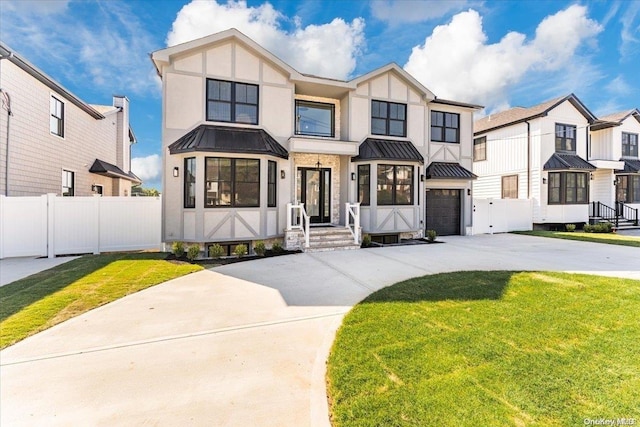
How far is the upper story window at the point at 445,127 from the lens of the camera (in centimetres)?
Answer: 1476

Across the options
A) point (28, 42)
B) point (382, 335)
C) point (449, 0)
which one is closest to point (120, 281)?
point (382, 335)

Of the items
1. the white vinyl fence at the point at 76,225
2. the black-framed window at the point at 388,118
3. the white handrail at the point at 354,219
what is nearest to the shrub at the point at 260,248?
the white handrail at the point at 354,219

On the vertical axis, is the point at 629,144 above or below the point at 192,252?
above

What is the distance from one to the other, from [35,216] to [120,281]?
561cm

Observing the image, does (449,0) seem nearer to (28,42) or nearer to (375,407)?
(375,407)

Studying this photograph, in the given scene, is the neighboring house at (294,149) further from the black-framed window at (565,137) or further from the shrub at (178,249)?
the black-framed window at (565,137)

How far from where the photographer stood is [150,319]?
4.73 metres

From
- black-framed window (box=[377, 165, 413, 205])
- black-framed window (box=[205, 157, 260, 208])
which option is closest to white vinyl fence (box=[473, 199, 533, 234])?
black-framed window (box=[377, 165, 413, 205])

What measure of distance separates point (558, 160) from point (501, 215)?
5324mm

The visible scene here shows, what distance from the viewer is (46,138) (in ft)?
40.4

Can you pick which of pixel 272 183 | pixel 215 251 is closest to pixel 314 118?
pixel 272 183

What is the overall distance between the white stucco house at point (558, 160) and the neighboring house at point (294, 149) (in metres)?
5.66

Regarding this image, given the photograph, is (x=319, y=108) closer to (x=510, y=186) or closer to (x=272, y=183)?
(x=272, y=183)

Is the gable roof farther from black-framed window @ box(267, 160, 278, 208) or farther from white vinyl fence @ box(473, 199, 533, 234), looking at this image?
black-framed window @ box(267, 160, 278, 208)
